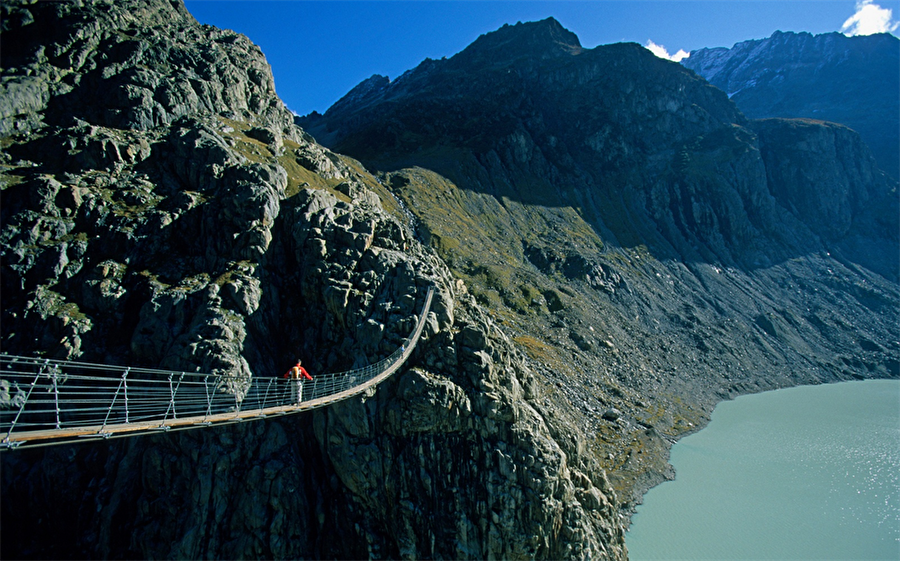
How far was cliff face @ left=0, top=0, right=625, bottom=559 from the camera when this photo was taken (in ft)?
66.2

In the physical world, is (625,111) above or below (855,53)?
below

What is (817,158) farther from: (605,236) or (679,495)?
(679,495)

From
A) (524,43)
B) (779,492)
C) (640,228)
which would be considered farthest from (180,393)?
(524,43)

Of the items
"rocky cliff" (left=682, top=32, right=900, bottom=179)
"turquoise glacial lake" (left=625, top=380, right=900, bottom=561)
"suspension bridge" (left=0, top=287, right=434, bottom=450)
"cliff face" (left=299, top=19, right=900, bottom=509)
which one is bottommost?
"turquoise glacial lake" (left=625, top=380, right=900, bottom=561)

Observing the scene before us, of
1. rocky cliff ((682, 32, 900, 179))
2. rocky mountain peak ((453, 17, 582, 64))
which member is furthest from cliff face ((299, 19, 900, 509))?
rocky cliff ((682, 32, 900, 179))

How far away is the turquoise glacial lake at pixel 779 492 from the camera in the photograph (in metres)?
29.2

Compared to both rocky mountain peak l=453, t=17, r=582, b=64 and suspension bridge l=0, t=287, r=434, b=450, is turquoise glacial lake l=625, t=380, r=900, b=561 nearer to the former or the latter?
suspension bridge l=0, t=287, r=434, b=450

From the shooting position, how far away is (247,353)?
23141 mm

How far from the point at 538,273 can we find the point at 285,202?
146ft

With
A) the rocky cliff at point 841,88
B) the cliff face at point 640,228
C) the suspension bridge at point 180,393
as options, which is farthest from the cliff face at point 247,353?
the rocky cliff at point 841,88

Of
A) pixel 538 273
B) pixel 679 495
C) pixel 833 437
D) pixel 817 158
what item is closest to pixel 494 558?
pixel 679 495

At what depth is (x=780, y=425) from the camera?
47719 mm

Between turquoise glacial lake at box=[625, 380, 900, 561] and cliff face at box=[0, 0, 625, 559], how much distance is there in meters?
8.65

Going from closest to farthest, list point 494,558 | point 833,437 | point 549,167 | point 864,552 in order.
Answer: point 494,558, point 864,552, point 833,437, point 549,167
